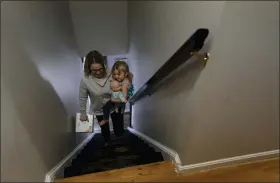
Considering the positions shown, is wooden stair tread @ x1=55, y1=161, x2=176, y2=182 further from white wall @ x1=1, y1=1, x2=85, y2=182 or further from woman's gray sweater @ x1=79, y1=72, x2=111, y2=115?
woman's gray sweater @ x1=79, y1=72, x2=111, y2=115

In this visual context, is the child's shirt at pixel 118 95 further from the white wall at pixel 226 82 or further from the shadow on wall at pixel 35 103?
the white wall at pixel 226 82

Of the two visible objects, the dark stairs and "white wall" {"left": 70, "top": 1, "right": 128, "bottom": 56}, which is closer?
the dark stairs

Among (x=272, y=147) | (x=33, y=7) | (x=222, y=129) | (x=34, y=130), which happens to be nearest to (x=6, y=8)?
(x=33, y=7)

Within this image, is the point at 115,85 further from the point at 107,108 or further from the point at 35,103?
the point at 35,103

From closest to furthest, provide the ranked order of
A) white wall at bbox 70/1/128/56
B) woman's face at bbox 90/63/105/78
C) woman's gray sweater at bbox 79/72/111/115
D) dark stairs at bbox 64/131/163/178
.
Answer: dark stairs at bbox 64/131/163/178 < woman's face at bbox 90/63/105/78 < woman's gray sweater at bbox 79/72/111/115 < white wall at bbox 70/1/128/56

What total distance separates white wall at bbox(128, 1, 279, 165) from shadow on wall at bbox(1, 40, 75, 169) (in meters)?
1.03

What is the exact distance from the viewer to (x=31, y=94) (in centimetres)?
183

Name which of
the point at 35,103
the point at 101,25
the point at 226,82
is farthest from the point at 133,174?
the point at 101,25

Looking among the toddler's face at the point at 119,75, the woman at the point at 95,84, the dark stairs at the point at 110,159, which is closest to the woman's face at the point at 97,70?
the woman at the point at 95,84

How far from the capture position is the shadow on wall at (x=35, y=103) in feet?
5.04

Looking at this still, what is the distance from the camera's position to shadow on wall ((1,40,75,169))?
1.54 m

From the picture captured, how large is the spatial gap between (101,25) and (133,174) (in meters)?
2.97

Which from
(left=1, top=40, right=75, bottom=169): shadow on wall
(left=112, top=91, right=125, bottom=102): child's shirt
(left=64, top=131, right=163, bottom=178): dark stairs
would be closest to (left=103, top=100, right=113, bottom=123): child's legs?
(left=112, top=91, right=125, bottom=102): child's shirt

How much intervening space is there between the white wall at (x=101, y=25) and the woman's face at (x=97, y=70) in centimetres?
148
